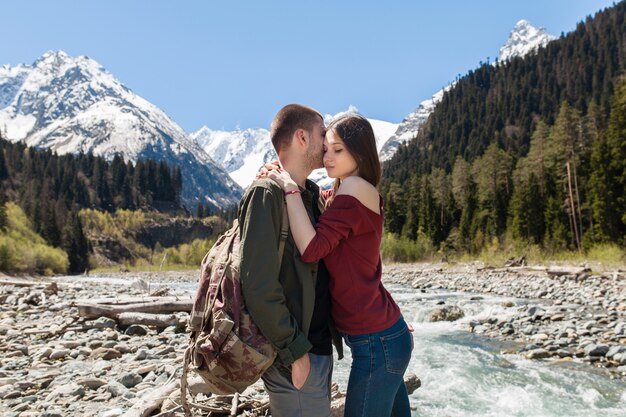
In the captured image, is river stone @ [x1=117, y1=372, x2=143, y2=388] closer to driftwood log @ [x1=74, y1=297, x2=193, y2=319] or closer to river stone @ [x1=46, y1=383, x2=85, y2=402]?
river stone @ [x1=46, y1=383, x2=85, y2=402]

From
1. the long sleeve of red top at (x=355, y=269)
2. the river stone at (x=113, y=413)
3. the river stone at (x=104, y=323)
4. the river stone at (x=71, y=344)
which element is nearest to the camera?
the long sleeve of red top at (x=355, y=269)

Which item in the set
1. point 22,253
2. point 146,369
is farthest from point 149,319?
point 22,253

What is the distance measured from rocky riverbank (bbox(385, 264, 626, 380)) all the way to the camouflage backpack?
7.55 metres

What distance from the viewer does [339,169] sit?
2547 millimetres

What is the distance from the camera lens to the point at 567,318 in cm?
1246

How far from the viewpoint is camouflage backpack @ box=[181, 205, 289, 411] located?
212 cm

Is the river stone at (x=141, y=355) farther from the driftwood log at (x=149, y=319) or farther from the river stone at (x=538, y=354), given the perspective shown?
the river stone at (x=538, y=354)

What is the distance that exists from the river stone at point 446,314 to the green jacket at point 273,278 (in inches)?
514

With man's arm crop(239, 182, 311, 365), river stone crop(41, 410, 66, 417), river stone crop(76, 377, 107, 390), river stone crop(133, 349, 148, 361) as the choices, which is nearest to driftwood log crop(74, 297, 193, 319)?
river stone crop(133, 349, 148, 361)

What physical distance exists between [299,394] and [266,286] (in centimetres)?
59

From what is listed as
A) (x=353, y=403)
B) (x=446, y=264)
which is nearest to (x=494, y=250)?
(x=446, y=264)

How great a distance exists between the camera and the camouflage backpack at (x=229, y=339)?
2.12 metres

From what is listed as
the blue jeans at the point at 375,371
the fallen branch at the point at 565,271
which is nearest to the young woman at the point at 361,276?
the blue jeans at the point at 375,371

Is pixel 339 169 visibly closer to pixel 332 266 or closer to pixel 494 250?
pixel 332 266
